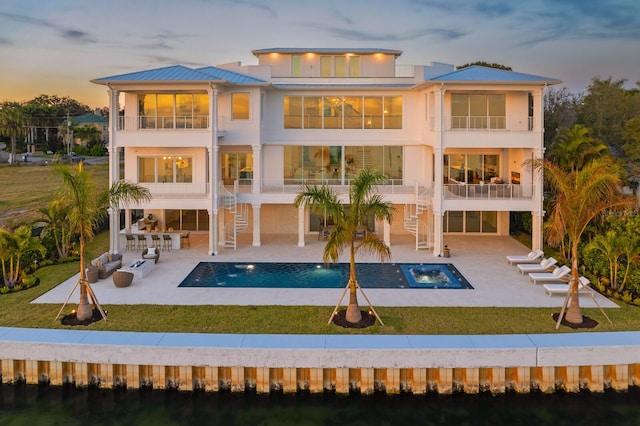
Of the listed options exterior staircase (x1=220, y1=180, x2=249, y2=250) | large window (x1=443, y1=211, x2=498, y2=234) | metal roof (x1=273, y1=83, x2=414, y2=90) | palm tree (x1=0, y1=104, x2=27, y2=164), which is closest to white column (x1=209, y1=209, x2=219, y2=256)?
exterior staircase (x1=220, y1=180, x2=249, y2=250)

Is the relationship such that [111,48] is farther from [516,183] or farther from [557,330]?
[557,330]

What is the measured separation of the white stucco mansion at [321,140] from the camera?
2661 cm

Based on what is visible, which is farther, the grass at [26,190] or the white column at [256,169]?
the grass at [26,190]

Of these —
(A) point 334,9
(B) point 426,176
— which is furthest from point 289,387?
(A) point 334,9

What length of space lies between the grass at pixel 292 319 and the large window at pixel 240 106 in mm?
12457

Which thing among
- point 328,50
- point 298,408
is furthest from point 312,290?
point 328,50

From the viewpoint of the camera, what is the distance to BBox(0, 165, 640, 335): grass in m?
16.2

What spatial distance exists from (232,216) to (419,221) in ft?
30.8

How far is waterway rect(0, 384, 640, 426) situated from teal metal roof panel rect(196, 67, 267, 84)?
15558 millimetres

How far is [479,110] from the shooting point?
28.7m

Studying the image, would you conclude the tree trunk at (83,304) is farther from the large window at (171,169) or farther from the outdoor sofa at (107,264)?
the large window at (171,169)

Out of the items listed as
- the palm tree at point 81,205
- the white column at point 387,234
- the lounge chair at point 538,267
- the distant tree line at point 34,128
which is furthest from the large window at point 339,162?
the distant tree line at point 34,128

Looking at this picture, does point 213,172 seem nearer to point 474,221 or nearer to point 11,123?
point 474,221

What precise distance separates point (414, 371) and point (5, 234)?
1477 cm
